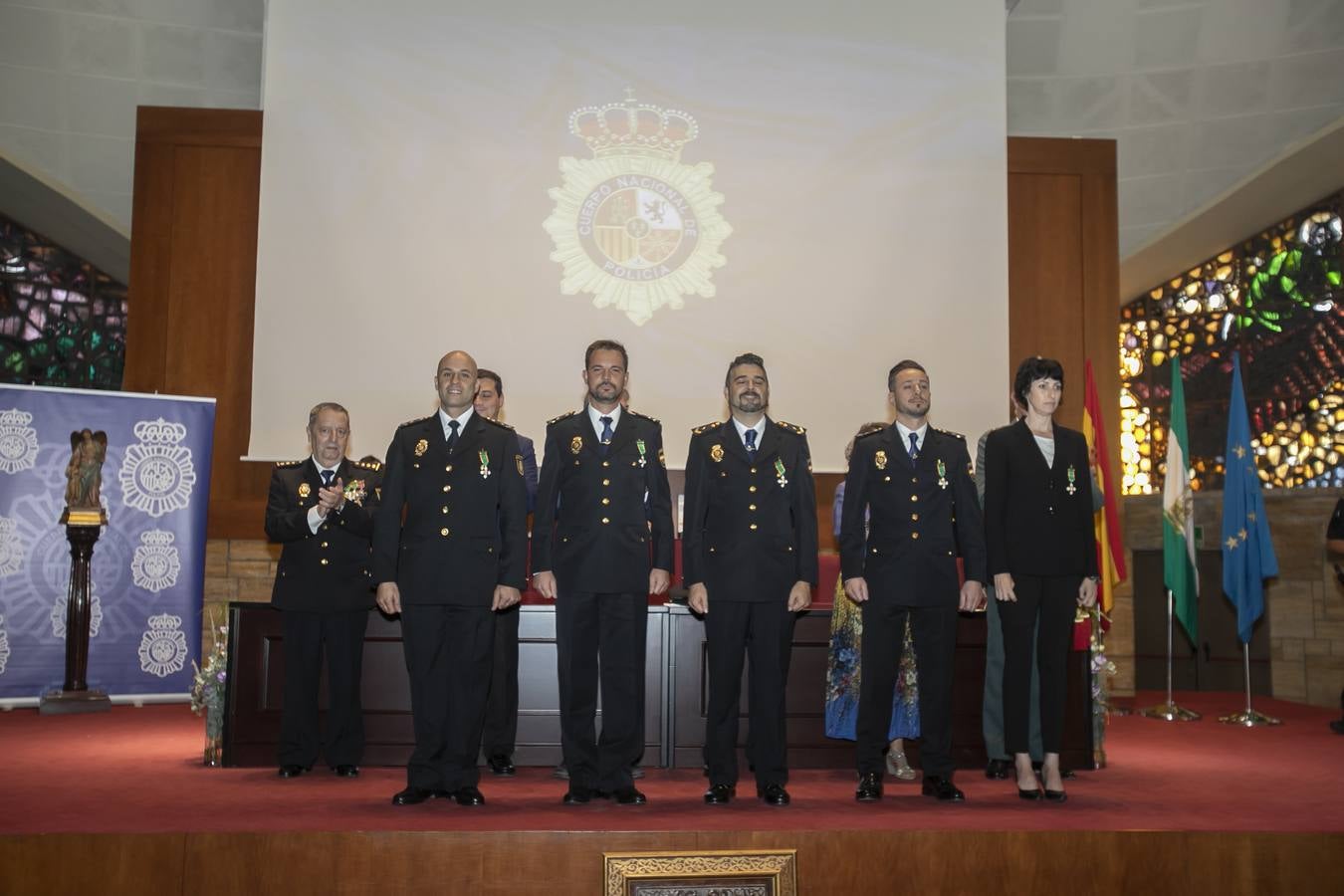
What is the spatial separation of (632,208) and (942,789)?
15.8 feet

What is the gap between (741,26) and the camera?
8.01m

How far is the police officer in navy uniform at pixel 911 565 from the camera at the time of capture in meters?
4.26

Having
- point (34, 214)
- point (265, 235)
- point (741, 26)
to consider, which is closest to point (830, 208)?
point (741, 26)

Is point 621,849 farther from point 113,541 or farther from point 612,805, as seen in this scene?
point 113,541

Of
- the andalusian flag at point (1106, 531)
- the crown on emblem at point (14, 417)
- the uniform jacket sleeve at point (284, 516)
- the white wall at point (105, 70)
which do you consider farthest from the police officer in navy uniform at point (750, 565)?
the white wall at point (105, 70)

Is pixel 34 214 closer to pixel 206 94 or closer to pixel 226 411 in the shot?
pixel 206 94

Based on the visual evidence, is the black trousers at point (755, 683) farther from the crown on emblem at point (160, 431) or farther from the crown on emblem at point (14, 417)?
the crown on emblem at point (14, 417)

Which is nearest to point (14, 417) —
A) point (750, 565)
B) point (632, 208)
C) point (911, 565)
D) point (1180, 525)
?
point (632, 208)

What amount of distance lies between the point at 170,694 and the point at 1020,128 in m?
7.85

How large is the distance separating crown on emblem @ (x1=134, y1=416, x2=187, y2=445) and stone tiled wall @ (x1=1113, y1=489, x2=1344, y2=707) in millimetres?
6654

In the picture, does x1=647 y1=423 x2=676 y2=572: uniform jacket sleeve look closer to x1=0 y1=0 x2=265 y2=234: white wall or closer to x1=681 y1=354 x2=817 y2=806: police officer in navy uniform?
x1=681 y1=354 x2=817 y2=806: police officer in navy uniform

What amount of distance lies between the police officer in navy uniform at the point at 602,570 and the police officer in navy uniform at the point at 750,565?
6.5 inches

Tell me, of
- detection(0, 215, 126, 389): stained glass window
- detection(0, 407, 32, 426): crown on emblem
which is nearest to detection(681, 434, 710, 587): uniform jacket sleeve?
detection(0, 407, 32, 426): crown on emblem

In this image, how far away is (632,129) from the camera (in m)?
7.94
